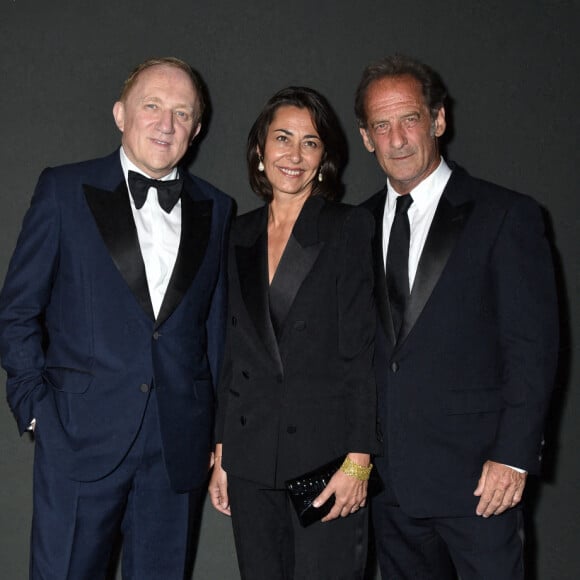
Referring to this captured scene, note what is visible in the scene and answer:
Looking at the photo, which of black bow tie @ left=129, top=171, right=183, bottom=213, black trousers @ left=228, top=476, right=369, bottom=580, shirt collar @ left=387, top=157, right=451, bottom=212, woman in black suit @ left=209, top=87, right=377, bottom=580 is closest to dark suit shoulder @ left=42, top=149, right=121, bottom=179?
black bow tie @ left=129, top=171, right=183, bottom=213

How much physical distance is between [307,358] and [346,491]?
418mm

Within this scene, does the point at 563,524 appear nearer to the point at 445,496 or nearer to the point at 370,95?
the point at 445,496

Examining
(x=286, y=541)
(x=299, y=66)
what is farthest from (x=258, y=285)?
(x=299, y=66)

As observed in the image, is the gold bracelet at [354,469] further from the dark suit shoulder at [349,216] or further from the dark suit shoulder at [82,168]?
the dark suit shoulder at [82,168]

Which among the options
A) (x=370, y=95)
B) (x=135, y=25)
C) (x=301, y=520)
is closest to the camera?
(x=301, y=520)

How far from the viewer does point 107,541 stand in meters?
2.35

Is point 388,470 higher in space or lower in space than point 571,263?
lower

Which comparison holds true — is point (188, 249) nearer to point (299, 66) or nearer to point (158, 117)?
point (158, 117)

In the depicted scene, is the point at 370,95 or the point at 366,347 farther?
the point at 370,95

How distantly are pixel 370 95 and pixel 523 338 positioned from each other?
3.18ft

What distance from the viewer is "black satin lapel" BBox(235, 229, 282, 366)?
7.35 feet

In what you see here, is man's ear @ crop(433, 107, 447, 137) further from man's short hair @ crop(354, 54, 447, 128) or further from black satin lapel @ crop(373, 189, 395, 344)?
black satin lapel @ crop(373, 189, 395, 344)

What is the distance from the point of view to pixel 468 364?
2.21 metres

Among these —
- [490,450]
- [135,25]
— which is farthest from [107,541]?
[135,25]
